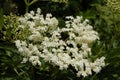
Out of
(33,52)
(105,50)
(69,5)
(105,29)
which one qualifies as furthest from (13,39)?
(69,5)

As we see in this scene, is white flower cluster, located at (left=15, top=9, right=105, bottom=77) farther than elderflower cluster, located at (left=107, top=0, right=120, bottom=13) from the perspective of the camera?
No

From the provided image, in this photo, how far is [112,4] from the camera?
11.3ft

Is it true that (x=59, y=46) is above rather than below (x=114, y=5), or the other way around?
below

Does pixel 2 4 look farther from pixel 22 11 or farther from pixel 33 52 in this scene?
pixel 33 52

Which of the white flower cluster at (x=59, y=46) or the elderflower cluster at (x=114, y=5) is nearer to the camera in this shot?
the white flower cluster at (x=59, y=46)

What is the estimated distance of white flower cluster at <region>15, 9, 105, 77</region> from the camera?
2.94 meters

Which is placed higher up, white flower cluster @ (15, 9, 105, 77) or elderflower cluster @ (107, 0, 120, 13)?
elderflower cluster @ (107, 0, 120, 13)

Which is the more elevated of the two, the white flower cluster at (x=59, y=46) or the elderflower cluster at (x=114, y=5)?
the elderflower cluster at (x=114, y=5)

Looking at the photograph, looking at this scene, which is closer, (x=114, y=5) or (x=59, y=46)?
(x=59, y=46)

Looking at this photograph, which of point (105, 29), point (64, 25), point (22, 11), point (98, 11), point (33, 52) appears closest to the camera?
point (33, 52)

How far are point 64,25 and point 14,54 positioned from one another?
0.49 m

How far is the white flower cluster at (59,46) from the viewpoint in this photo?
294 cm

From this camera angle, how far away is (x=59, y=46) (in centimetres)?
313

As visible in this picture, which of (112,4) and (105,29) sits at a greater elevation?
(112,4)
